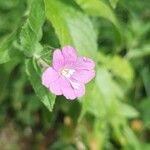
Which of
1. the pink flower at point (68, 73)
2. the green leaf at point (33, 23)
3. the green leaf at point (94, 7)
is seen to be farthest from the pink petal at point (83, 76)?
the green leaf at point (94, 7)

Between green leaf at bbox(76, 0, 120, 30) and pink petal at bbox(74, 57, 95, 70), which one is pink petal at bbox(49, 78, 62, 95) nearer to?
pink petal at bbox(74, 57, 95, 70)

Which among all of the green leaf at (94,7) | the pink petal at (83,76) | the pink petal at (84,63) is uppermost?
the pink petal at (84,63)

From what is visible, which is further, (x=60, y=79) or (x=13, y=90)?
(x=13, y=90)

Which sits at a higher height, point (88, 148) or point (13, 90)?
point (13, 90)

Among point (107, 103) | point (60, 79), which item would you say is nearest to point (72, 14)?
point (60, 79)

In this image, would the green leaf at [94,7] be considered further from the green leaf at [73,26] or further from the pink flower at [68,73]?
the pink flower at [68,73]

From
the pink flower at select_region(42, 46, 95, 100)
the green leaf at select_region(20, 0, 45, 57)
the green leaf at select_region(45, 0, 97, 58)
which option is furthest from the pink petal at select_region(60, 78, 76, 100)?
the green leaf at select_region(45, 0, 97, 58)

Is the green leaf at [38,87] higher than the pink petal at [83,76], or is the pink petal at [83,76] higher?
the pink petal at [83,76]

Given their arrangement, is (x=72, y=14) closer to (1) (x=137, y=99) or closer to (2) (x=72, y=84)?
(2) (x=72, y=84)
